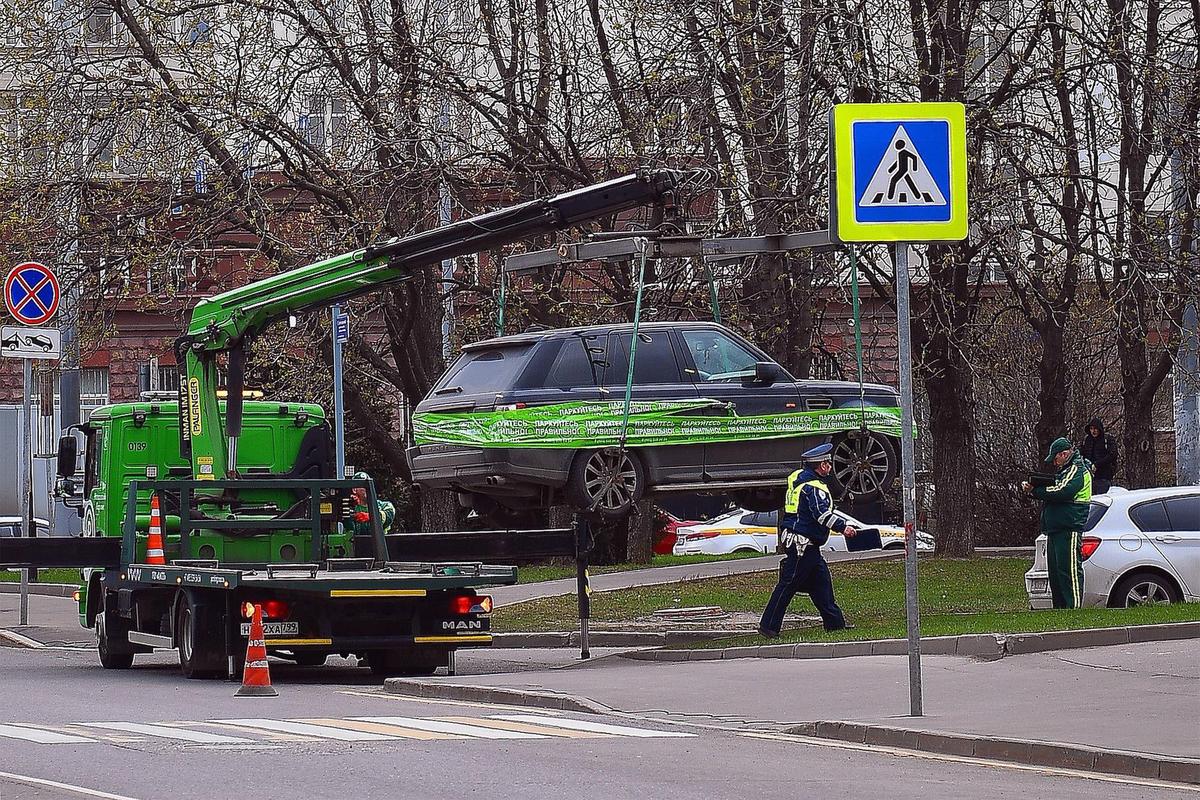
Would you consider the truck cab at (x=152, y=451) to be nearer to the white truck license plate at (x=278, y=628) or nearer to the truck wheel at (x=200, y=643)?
the truck wheel at (x=200, y=643)

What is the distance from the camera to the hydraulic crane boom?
16016 mm

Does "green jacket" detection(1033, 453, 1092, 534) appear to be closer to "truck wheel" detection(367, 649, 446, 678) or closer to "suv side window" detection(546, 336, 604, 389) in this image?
"suv side window" detection(546, 336, 604, 389)

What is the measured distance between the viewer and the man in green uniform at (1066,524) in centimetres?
1842

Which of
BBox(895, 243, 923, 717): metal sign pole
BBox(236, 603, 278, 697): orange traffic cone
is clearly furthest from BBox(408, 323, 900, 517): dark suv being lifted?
BBox(895, 243, 923, 717): metal sign pole

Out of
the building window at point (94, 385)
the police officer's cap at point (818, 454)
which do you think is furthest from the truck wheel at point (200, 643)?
the building window at point (94, 385)

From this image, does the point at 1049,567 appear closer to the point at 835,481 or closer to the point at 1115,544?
the point at 1115,544

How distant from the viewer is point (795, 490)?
56.1ft

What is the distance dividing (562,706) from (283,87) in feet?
47.3

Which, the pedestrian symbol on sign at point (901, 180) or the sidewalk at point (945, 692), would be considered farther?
the pedestrian symbol on sign at point (901, 180)

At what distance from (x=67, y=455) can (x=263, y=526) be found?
9.81 ft

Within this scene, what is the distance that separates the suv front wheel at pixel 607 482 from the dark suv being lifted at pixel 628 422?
0.01m

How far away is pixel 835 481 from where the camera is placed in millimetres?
18109

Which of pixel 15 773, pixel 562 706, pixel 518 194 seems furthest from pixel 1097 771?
pixel 518 194

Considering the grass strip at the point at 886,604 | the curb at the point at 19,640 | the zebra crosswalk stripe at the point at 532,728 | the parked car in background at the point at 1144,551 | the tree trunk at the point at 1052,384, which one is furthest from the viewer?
the tree trunk at the point at 1052,384
